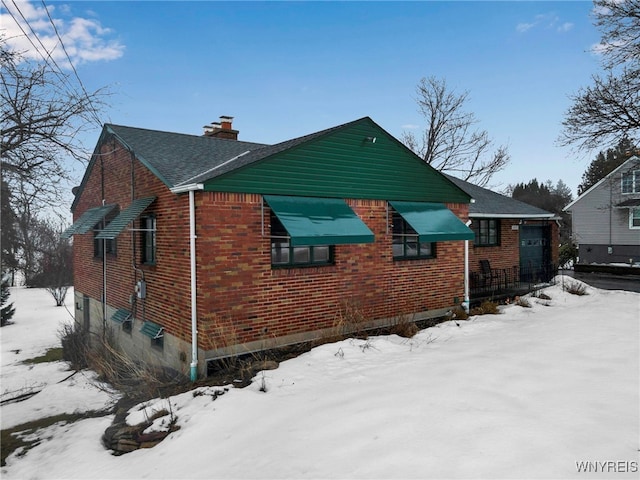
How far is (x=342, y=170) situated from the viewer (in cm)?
971

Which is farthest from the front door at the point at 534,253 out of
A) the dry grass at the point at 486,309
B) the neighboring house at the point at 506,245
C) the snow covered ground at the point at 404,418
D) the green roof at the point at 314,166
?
the snow covered ground at the point at 404,418

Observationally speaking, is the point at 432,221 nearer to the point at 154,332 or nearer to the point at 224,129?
the point at 154,332

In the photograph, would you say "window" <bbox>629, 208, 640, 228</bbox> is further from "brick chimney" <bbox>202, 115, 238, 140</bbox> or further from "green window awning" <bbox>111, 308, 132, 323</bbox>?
"green window awning" <bbox>111, 308, 132, 323</bbox>

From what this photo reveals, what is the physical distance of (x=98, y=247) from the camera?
1403 cm

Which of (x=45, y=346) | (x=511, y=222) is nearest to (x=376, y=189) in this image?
(x=511, y=222)

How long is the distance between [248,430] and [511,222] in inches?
596

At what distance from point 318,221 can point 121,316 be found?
23.2 ft

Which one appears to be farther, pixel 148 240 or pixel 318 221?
pixel 148 240

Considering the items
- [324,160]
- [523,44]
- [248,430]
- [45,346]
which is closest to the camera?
[248,430]

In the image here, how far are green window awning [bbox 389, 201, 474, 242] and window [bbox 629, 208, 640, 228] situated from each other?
2309cm

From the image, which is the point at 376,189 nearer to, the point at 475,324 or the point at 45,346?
the point at 475,324

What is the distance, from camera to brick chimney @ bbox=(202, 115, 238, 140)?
636 inches

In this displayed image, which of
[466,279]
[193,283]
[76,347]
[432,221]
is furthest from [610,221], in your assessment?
[76,347]

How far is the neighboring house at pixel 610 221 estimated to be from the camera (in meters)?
26.0
